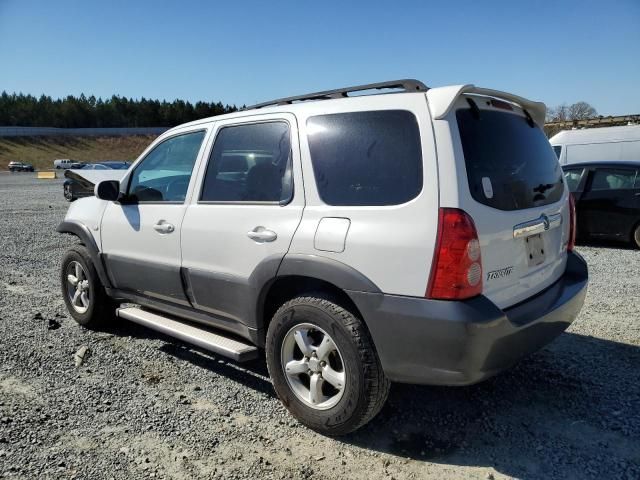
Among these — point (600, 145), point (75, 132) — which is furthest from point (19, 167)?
point (600, 145)

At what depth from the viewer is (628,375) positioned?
3.67 m

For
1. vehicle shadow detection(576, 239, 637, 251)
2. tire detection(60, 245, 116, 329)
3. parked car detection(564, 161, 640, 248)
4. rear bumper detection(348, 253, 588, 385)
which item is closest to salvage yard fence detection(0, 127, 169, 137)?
parked car detection(564, 161, 640, 248)

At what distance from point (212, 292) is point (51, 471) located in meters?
1.36

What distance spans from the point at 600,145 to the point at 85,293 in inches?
545

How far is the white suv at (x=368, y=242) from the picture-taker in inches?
98.7

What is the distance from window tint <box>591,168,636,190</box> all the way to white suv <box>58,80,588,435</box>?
6.18 meters

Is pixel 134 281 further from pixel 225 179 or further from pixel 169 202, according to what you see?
pixel 225 179

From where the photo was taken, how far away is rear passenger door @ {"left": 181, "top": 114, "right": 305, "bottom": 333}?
3074 millimetres

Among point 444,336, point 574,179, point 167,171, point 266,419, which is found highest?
point 167,171

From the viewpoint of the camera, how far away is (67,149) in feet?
263

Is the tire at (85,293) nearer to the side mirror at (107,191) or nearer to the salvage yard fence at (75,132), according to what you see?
the side mirror at (107,191)

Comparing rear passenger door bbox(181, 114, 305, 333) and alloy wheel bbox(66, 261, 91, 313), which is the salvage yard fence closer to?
alloy wheel bbox(66, 261, 91, 313)

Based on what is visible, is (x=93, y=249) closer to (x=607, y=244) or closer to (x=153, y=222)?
(x=153, y=222)

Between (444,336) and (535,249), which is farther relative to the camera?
(535,249)
